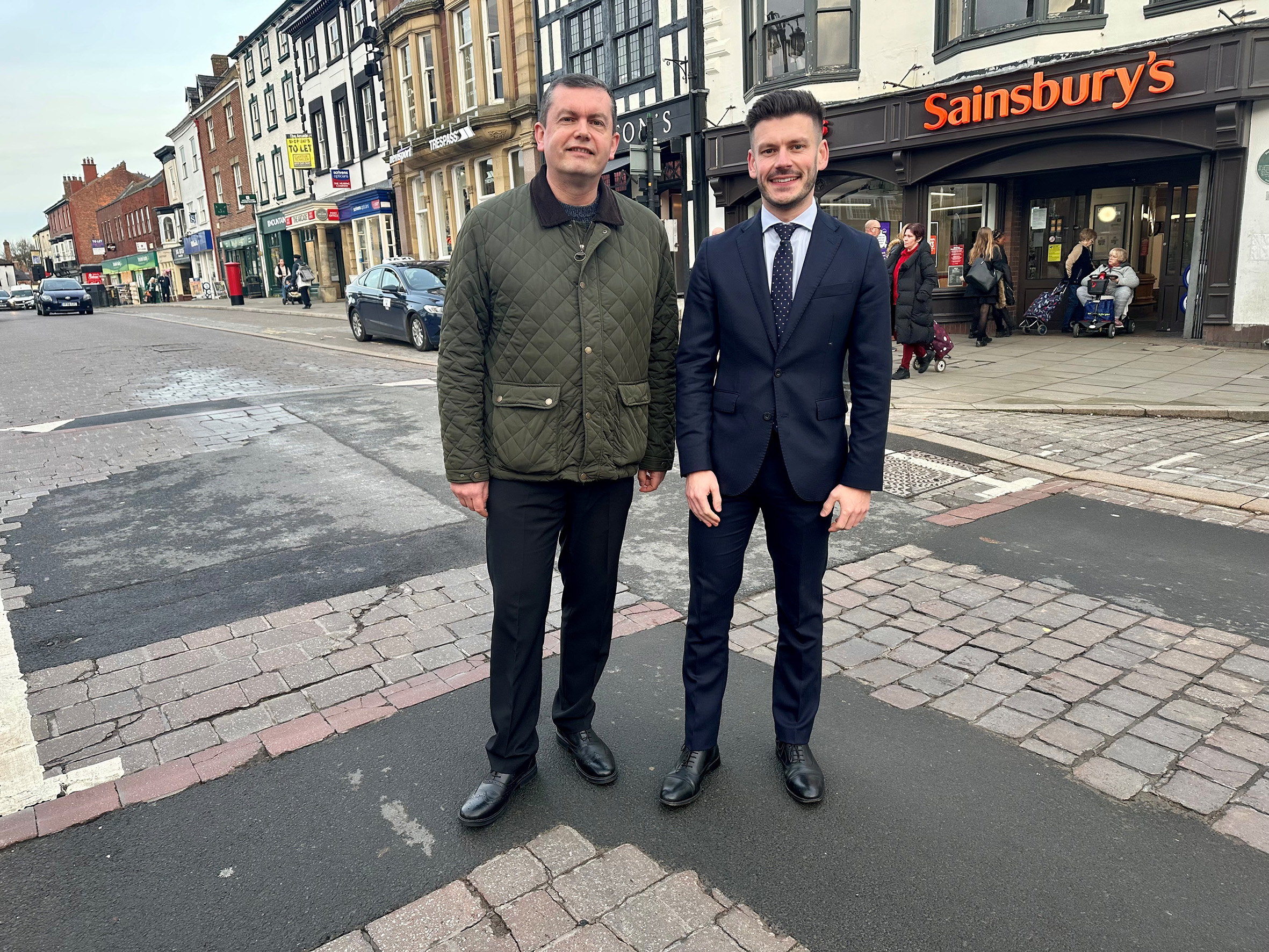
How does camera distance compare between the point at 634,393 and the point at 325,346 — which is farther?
the point at 325,346

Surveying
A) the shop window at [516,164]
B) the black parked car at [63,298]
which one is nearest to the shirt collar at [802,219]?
the shop window at [516,164]

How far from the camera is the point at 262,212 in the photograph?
4319cm

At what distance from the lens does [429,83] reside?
1112 inches

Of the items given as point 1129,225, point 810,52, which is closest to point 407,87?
point 810,52

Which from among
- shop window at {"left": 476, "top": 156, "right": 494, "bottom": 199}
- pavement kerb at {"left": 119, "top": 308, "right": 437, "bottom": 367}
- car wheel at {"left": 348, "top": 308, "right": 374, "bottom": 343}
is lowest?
pavement kerb at {"left": 119, "top": 308, "right": 437, "bottom": 367}

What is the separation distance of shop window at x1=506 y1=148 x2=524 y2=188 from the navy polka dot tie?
78.0 ft

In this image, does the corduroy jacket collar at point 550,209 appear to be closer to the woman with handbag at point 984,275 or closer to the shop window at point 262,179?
the woman with handbag at point 984,275

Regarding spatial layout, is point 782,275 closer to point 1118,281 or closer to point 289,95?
point 1118,281

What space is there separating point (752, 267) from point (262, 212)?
1821 inches

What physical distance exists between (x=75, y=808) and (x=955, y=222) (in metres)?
15.9

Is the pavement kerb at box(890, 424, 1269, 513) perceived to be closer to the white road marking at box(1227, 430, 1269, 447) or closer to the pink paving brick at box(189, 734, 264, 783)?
the white road marking at box(1227, 430, 1269, 447)

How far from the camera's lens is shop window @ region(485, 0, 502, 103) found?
24625 mm

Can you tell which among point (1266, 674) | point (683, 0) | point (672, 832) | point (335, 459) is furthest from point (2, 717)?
point (683, 0)

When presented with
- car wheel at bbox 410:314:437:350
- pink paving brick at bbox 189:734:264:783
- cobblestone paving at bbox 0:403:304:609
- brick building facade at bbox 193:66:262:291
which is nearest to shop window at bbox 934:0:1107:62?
car wheel at bbox 410:314:437:350
